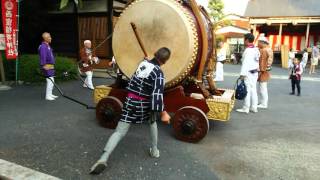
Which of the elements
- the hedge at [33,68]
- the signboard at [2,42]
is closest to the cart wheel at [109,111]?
the hedge at [33,68]

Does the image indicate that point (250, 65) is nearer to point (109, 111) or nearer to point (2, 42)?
point (109, 111)

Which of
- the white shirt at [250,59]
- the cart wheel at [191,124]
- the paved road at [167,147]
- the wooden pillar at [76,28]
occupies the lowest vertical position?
the paved road at [167,147]

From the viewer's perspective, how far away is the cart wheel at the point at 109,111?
5.09 m

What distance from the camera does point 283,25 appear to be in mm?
22047

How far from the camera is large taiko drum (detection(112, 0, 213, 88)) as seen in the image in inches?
185

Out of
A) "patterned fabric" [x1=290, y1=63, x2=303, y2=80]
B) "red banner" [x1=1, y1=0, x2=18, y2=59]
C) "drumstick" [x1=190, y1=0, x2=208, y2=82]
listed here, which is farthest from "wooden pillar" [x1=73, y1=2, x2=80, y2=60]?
"drumstick" [x1=190, y1=0, x2=208, y2=82]

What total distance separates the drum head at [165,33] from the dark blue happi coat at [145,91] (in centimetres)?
107

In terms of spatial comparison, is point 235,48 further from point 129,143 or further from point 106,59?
point 129,143

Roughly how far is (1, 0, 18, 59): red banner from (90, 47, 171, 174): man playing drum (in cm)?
652

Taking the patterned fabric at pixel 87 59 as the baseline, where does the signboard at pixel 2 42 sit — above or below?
above

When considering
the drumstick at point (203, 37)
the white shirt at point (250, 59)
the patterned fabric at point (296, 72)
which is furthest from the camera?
the patterned fabric at point (296, 72)

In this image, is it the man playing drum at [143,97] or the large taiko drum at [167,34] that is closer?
the man playing drum at [143,97]

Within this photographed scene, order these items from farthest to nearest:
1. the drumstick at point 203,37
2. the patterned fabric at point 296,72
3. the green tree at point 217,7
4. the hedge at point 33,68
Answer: the green tree at point 217,7
the hedge at point 33,68
the patterned fabric at point 296,72
the drumstick at point 203,37

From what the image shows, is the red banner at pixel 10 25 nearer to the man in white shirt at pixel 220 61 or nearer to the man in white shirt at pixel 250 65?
the man in white shirt at pixel 220 61
